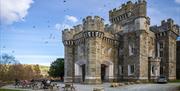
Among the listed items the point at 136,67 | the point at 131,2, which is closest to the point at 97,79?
the point at 136,67

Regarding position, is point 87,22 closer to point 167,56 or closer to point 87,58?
point 87,58

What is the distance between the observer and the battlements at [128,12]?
49.0 m

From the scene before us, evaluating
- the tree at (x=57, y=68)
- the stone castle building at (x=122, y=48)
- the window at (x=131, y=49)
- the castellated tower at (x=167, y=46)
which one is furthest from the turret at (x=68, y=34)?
the castellated tower at (x=167, y=46)

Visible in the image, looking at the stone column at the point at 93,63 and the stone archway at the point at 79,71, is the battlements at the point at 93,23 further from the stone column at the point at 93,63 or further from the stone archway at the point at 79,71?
the stone archway at the point at 79,71

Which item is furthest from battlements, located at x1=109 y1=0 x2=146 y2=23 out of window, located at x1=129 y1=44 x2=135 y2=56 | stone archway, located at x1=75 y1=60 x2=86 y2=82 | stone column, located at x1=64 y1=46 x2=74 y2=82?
stone archway, located at x1=75 y1=60 x2=86 y2=82

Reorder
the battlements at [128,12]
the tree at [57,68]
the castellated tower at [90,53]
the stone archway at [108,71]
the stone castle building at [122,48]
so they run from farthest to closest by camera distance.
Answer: the tree at [57,68], the stone archway at [108,71], the battlements at [128,12], the stone castle building at [122,48], the castellated tower at [90,53]

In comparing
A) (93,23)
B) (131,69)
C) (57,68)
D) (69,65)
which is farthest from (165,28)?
(57,68)

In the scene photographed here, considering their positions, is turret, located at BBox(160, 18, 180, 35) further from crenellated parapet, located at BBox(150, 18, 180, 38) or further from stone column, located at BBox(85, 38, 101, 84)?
stone column, located at BBox(85, 38, 101, 84)

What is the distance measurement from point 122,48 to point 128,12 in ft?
23.3

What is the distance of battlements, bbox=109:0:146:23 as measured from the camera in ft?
161

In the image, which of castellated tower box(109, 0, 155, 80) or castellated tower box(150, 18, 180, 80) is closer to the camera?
castellated tower box(109, 0, 155, 80)

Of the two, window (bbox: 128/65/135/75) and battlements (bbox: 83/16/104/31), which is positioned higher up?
battlements (bbox: 83/16/104/31)

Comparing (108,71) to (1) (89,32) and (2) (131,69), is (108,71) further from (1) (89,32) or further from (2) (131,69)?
(1) (89,32)

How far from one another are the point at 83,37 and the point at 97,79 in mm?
7967
